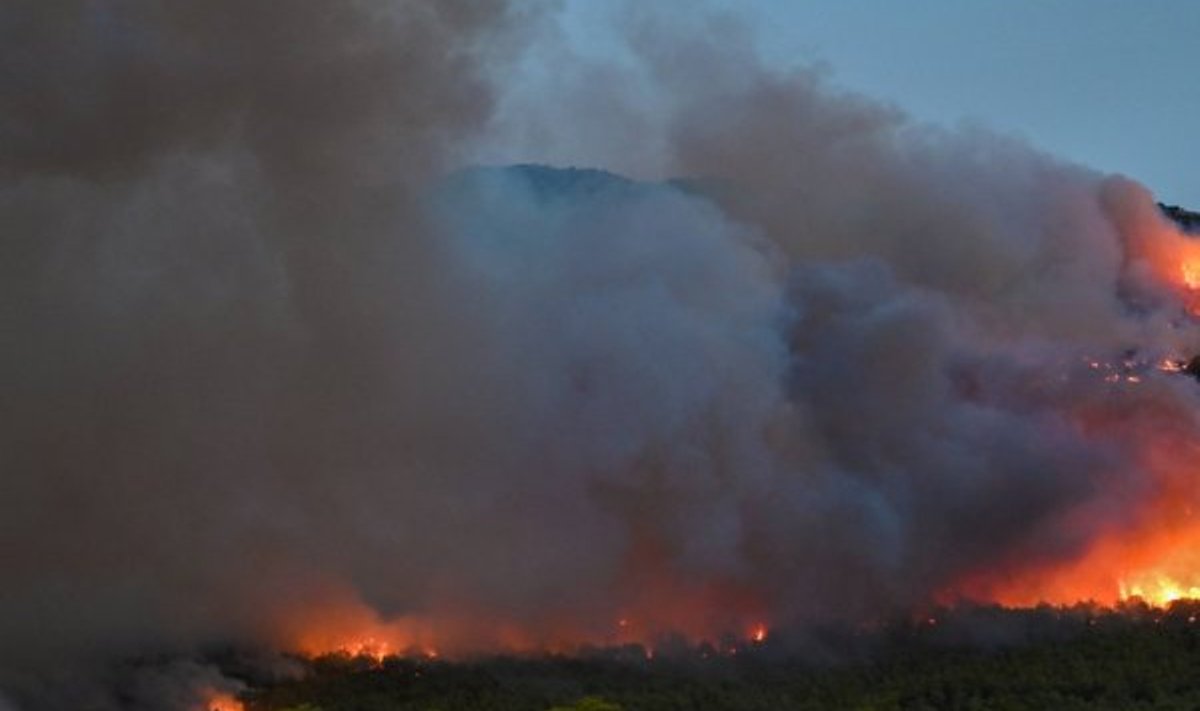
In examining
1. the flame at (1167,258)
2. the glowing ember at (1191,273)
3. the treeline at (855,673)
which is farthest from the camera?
the glowing ember at (1191,273)

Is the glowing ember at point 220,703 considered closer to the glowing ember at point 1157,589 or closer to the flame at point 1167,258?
the glowing ember at point 1157,589

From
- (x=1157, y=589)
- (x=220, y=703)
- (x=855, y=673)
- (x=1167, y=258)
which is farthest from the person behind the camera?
(x=1167, y=258)

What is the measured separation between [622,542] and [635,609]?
2177 millimetres

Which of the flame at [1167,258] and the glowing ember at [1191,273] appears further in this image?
the glowing ember at [1191,273]

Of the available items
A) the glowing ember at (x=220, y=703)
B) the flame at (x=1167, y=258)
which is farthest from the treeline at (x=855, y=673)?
the flame at (x=1167, y=258)

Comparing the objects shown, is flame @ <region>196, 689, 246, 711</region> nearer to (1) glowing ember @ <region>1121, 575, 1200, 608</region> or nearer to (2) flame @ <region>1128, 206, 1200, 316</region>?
(1) glowing ember @ <region>1121, 575, 1200, 608</region>

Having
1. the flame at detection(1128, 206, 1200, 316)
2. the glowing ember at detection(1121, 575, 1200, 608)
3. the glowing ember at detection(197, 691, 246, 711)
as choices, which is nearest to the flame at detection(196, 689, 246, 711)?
the glowing ember at detection(197, 691, 246, 711)

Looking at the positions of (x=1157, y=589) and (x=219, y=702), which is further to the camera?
(x=1157, y=589)

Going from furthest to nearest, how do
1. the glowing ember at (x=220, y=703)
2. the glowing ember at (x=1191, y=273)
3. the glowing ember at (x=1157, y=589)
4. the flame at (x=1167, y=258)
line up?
1. the glowing ember at (x=1191, y=273)
2. the flame at (x=1167, y=258)
3. the glowing ember at (x=1157, y=589)
4. the glowing ember at (x=220, y=703)

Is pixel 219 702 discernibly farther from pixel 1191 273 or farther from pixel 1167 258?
pixel 1191 273

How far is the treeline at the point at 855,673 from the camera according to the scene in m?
29.4

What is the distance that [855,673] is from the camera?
105 feet

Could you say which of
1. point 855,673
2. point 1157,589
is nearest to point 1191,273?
point 1157,589

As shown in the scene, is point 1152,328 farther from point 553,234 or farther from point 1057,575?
point 553,234
